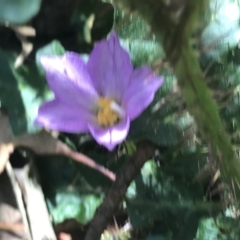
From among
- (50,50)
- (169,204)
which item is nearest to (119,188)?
(169,204)

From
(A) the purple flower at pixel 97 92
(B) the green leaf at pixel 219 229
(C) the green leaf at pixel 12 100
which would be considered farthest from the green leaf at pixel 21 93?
(B) the green leaf at pixel 219 229

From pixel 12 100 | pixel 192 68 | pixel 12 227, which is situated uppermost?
pixel 192 68

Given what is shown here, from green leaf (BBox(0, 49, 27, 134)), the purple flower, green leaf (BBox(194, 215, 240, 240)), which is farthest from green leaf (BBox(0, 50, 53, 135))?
green leaf (BBox(194, 215, 240, 240))

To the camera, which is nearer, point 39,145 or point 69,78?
point 69,78

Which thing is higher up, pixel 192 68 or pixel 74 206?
pixel 192 68

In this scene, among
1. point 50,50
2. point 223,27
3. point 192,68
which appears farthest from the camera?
point 50,50

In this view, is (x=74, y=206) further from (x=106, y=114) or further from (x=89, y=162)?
(x=106, y=114)
